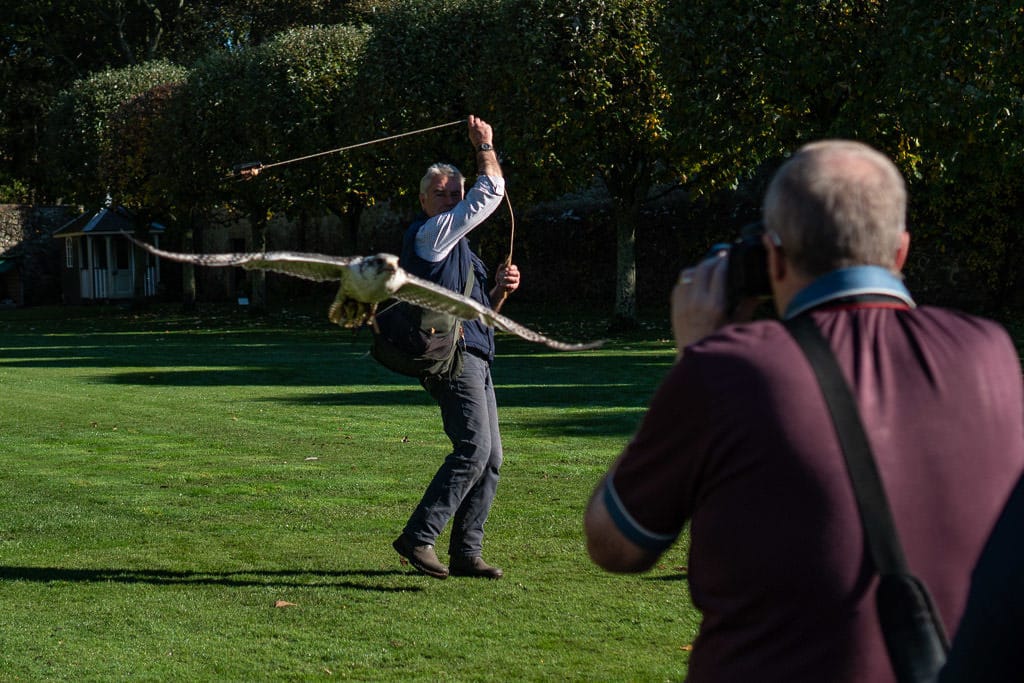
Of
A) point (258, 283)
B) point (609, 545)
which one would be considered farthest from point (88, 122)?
point (609, 545)

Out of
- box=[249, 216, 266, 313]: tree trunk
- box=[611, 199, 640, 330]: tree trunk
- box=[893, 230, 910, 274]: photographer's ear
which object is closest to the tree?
box=[611, 199, 640, 330]: tree trunk

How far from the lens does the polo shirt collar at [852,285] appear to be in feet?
8.36

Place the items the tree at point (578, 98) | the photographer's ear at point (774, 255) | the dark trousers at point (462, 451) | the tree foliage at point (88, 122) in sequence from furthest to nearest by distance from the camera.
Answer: the tree foliage at point (88, 122) < the tree at point (578, 98) < the dark trousers at point (462, 451) < the photographer's ear at point (774, 255)

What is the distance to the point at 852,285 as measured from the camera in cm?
255

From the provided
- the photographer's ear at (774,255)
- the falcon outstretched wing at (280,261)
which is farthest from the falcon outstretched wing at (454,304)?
the photographer's ear at (774,255)

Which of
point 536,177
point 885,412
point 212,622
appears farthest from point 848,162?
point 536,177

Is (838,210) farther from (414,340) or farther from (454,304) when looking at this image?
(414,340)

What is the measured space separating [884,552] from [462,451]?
511 centimetres

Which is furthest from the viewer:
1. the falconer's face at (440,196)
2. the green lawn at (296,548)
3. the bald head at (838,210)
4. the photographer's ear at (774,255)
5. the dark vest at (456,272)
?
the falconer's face at (440,196)

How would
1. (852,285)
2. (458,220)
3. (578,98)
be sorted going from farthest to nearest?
1. (578,98)
2. (458,220)
3. (852,285)

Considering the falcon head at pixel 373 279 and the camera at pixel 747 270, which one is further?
the falcon head at pixel 373 279

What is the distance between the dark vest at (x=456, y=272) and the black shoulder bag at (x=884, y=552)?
456 cm

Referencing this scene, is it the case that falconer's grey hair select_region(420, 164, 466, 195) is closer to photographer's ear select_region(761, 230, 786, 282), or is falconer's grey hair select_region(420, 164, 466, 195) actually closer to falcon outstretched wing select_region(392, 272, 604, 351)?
falcon outstretched wing select_region(392, 272, 604, 351)

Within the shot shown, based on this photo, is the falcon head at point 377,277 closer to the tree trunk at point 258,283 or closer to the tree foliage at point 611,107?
the tree foliage at point 611,107
